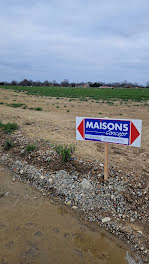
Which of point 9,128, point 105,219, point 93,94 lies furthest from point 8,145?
point 93,94

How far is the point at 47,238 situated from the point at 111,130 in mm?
2011

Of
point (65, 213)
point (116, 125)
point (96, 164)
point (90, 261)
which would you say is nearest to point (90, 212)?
point (65, 213)

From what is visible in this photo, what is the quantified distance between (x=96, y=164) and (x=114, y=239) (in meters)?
1.78

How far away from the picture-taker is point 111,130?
3.38m

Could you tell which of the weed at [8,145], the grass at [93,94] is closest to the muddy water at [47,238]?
the weed at [8,145]

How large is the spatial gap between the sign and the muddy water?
1.48 meters

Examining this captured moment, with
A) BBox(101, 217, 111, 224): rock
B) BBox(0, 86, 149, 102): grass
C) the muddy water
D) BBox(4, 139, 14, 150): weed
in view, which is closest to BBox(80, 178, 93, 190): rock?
the muddy water

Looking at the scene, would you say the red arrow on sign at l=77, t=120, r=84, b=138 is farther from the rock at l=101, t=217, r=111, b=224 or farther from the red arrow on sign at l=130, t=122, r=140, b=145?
the rock at l=101, t=217, r=111, b=224

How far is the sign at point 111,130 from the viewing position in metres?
3.15

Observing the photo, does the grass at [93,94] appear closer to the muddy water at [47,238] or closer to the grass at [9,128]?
the grass at [9,128]

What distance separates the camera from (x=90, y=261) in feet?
8.50

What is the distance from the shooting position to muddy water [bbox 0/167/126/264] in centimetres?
263

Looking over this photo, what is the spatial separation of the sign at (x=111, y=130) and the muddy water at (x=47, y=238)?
1476 mm

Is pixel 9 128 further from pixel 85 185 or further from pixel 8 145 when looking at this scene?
pixel 85 185
